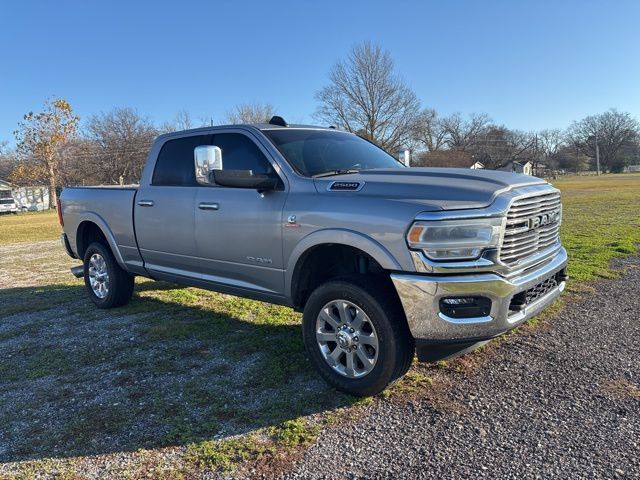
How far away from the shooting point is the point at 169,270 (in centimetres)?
520

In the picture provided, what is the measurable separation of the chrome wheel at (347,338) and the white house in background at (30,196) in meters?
56.9

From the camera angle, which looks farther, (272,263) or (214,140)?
(214,140)

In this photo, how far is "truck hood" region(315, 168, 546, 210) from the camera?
3.17 meters

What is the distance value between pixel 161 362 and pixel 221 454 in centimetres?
172

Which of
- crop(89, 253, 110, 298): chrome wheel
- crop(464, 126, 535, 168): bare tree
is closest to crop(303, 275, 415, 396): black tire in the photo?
crop(89, 253, 110, 298): chrome wheel

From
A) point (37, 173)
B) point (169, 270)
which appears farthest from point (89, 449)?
point (37, 173)

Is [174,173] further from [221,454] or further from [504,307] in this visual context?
[504,307]

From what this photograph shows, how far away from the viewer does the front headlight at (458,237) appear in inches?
121

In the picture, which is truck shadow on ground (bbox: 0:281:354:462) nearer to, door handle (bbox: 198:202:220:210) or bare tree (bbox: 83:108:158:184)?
door handle (bbox: 198:202:220:210)

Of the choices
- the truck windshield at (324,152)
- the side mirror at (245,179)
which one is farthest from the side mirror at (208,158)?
the truck windshield at (324,152)

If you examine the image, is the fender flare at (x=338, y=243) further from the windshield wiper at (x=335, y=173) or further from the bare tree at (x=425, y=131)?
the bare tree at (x=425, y=131)

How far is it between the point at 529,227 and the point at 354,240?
1.22 meters

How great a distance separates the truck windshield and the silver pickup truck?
0.06ft

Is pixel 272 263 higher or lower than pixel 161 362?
higher
